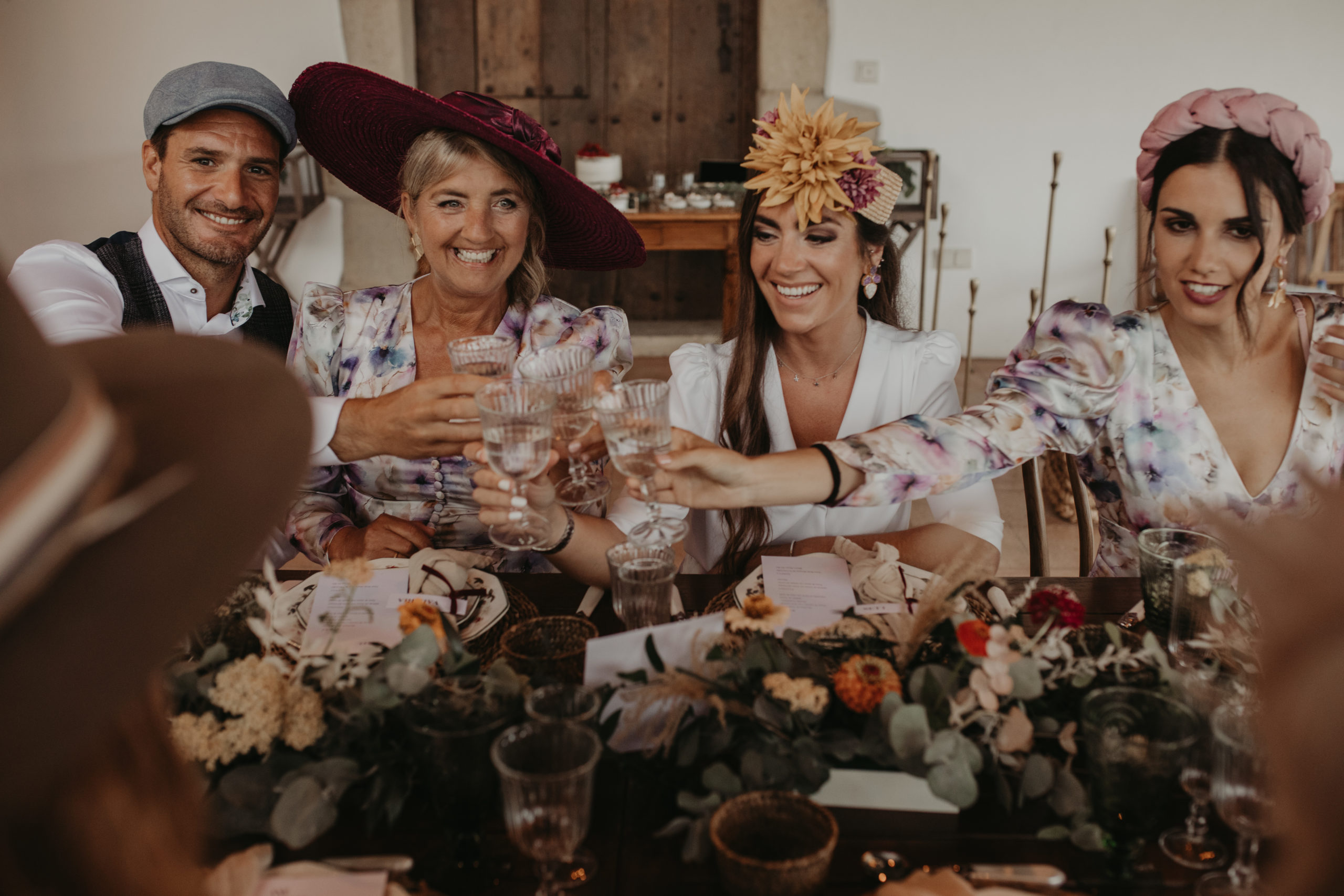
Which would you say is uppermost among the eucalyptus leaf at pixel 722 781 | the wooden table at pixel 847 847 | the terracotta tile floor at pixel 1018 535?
the eucalyptus leaf at pixel 722 781

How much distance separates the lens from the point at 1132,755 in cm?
88

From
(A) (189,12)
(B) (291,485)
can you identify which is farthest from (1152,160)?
A: (A) (189,12)

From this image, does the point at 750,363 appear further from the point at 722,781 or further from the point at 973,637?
the point at 722,781

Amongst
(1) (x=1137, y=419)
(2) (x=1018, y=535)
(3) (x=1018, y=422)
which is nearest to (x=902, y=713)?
(3) (x=1018, y=422)

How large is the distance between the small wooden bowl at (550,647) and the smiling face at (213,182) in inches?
54.4

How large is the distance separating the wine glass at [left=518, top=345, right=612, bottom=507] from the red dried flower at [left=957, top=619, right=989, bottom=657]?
0.63 meters

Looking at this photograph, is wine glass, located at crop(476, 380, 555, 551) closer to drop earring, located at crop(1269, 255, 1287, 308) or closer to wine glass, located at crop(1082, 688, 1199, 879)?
wine glass, located at crop(1082, 688, 1199, 879)

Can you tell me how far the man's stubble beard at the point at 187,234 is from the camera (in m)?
2.10

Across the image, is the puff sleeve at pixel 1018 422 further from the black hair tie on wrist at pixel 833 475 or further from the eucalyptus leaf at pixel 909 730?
the eucalyptus leaf at pixel 909 730

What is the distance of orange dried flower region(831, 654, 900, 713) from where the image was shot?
102 centimetres

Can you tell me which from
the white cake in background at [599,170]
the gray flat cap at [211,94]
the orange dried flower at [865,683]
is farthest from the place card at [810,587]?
the white cake in background at [599,170]

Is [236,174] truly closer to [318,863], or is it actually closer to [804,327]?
[804,327]

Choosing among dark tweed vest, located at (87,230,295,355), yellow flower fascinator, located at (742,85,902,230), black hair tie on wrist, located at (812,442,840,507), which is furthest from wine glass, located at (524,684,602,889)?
dark tweed vest, located at (87,230,295,355)

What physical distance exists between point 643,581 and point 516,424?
0.28 meters
